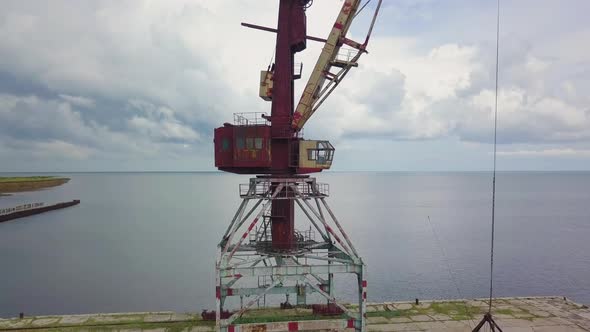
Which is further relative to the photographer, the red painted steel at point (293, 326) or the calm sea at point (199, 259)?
the calm sea at point (199, 259)

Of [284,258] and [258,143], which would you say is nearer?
[258,143]

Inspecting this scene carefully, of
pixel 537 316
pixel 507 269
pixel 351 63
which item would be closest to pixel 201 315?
pixel 351 63

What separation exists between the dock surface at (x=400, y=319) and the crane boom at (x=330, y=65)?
14.5 meters

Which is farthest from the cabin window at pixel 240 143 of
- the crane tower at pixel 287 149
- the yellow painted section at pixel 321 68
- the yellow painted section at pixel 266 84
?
the yellow painted section at pixel 266 84

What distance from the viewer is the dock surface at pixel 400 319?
26.2m

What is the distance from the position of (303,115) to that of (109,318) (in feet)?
71.4

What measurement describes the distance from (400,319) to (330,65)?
65.5ft

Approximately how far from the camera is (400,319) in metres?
27.8

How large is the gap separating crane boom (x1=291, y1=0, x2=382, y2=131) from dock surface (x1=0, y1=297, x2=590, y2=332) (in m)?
14.5

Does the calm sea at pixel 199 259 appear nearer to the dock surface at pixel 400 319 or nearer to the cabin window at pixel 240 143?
the dock surface at pixel 400 319

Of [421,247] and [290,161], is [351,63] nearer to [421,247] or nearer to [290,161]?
[290,161]

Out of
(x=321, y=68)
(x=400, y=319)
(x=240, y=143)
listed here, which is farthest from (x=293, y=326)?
(x=321, y=68)

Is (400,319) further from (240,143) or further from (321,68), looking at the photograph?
(321,68)

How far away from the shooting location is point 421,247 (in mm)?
69938
